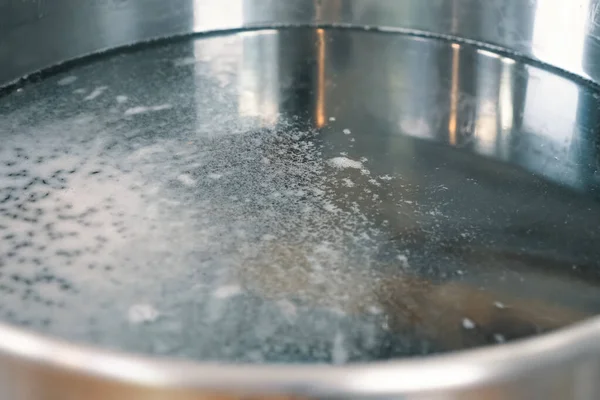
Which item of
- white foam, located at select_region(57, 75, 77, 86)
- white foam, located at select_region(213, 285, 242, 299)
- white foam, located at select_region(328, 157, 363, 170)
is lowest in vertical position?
white foam, located at select_region(213, 285, 242, 299)

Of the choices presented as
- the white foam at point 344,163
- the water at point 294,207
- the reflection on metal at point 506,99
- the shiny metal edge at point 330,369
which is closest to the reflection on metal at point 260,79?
the water at point 294,207

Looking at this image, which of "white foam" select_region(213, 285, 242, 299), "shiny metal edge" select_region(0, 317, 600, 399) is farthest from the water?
"shiny metal edge" select_region(0, 317, 600, 399)

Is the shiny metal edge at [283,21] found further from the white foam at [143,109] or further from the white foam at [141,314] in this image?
the white foam at [141,314]

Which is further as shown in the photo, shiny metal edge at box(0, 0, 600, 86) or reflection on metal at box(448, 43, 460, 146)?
shiny metal edge at box(0, 0, 600, 86)

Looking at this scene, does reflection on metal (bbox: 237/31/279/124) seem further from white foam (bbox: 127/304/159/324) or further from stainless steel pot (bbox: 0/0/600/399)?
white foam (bbox: 127/304/159/324)

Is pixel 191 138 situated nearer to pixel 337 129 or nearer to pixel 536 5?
pixel 337 129

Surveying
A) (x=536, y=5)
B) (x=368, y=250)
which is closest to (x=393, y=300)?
(x=368, y=250)

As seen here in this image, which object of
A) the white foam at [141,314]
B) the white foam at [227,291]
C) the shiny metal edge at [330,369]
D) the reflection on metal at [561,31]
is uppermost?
the reflection on metal at [561,31]

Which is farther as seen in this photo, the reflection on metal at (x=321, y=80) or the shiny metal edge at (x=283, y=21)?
the shiny metal edge at (x=283, y=21)
